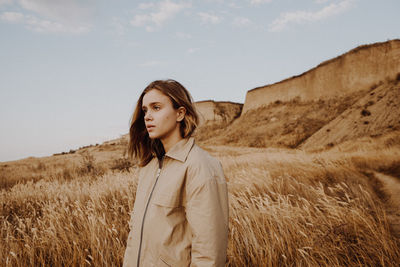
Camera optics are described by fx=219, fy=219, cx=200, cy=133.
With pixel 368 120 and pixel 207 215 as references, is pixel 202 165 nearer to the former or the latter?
pixel 207 215

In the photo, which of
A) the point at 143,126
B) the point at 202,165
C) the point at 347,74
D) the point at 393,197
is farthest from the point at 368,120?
the point at 202,165

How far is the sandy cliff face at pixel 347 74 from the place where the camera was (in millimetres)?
22734

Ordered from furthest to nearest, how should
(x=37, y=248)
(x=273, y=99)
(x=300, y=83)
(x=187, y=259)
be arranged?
(x=273, y=99), (x=300, y=83), (x=37, y=248), (x=187, y=259)

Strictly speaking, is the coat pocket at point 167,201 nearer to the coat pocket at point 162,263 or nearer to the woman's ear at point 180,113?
the coat pocket at point 162,263

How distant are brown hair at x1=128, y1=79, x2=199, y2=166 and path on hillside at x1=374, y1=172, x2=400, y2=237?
326 centimetres

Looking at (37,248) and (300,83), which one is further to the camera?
(300,83)

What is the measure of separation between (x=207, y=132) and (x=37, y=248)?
125 ft

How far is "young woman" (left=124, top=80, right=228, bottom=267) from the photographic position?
115 cm

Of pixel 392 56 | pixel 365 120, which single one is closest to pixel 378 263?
pixel 365 120

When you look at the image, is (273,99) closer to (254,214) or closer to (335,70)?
(335,70)

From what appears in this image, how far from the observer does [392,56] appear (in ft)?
73.3

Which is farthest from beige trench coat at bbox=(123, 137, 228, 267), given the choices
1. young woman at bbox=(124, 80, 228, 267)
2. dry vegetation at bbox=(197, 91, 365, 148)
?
dry vegetation at bbox=(197, 91, 365, 148)

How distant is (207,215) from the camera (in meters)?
1.15

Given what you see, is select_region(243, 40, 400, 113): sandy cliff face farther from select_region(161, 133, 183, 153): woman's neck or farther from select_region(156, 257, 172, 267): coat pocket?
select_region(156, 257, 172, 267): coat pocket
